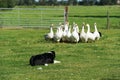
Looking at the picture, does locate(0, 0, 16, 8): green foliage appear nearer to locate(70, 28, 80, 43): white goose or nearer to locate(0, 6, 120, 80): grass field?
locate(0, 6, 120, 80): grass field

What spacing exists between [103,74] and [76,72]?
0.78 metres

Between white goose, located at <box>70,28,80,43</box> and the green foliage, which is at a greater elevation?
white goose, located at <box>70,28,80,43</box>

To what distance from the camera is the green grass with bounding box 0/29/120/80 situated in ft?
36.3

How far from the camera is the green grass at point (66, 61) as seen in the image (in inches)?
436

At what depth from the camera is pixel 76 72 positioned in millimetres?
11547

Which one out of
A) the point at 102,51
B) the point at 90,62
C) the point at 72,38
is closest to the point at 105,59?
the point at 90,62

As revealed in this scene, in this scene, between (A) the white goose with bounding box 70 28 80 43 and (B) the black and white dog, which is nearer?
(B) the black and white dog

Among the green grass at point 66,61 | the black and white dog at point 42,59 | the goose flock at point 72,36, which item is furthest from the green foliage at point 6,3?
the black and white dog at point 42,59

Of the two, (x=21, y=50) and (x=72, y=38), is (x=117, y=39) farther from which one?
(x=21, y=50)

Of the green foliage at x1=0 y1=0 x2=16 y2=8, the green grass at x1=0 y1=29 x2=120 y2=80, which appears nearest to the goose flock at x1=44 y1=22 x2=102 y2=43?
the green grass at x1=0 y1=29 x2=120 y2=80

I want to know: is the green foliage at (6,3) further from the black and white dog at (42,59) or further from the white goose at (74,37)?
the black and white dog at (42,59)

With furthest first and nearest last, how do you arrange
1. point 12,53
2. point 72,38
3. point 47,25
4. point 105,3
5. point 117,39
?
1. point 105,3
2. point 47,25
3. point 117,39
4. point 72,38
5. point 12,53

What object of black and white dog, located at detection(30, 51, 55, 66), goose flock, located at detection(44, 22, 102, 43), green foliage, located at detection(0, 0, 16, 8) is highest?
black and white dog, located at detection(30, 51, 55, 66)

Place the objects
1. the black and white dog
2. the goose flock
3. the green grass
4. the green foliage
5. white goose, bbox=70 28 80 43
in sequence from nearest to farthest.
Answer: the green grass → the black and white dog → white goose, bbox=70 28 80 43 → the goose flock → the green foliage
